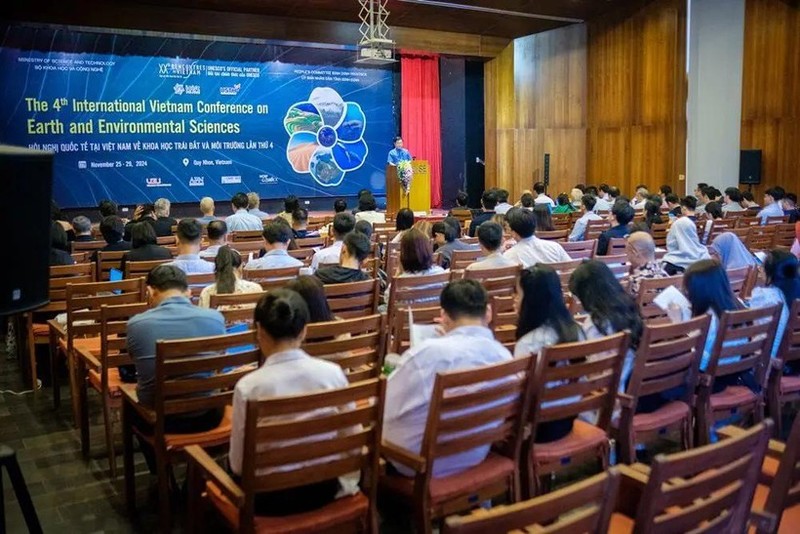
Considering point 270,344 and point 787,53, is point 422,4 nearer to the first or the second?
point 787,53

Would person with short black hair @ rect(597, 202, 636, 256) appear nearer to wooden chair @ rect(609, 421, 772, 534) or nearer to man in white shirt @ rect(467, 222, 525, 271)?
man in white shirt @ rect(467, 222, 525, 271)

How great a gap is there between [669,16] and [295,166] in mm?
7451

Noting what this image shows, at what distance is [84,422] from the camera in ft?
14.0

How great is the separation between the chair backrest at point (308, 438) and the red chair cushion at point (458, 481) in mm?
246

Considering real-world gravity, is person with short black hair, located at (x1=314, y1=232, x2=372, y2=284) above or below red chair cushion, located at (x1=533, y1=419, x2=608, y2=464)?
above

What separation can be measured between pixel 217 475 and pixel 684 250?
5.42 meters

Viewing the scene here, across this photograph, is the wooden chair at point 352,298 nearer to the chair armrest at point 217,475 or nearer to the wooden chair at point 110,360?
the wooden chair at point 110,360

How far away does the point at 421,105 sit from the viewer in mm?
15234

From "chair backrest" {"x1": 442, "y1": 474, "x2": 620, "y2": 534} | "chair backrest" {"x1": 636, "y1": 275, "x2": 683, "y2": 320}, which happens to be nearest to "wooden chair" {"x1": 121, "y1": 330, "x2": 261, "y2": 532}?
"chair backrest" {"x1": 442, "y1": 474, "x2": 620, "y2": 534}

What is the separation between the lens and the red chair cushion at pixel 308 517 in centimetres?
244

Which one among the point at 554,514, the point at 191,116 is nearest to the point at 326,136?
the point at 191,116

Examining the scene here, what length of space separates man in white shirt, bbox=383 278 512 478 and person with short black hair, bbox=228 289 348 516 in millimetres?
264

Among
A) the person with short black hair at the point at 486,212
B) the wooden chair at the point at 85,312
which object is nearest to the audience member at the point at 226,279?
the wooden chair at the point at 85,312

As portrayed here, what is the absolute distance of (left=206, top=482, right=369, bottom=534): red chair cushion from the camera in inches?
96.2
